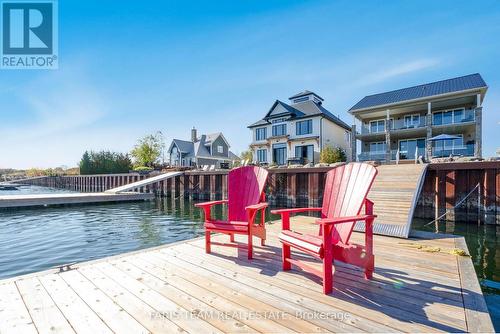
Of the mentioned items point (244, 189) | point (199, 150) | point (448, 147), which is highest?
point (199, 150)

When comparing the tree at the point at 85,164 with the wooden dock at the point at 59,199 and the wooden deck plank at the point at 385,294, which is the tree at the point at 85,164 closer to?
the wooden dock at the point at 59,199

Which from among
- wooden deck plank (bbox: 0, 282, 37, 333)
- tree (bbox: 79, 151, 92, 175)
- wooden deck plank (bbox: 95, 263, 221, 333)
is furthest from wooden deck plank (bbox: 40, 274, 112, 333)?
tree (bbox: 79, 151, 92, 175)

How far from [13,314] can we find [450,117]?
22675mm

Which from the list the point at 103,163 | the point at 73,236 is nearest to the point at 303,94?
the point at 73,236

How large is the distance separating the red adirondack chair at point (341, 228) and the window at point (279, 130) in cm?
2147

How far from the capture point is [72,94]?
11188 millimetres

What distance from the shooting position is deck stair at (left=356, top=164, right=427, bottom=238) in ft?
14.9

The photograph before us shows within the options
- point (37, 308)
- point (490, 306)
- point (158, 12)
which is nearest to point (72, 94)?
point (158, 12)

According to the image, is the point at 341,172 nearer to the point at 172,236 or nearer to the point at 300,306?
the point at 300,306

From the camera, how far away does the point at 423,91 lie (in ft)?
61.2

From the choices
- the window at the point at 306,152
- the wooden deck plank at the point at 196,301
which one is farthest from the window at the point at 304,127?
the wooden deck plank at the point at 196,301

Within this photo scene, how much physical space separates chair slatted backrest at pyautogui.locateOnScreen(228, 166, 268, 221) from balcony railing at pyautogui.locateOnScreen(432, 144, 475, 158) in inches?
693

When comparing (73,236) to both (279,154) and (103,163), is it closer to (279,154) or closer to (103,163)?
(279,154)

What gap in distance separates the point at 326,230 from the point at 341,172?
102 centimetres
